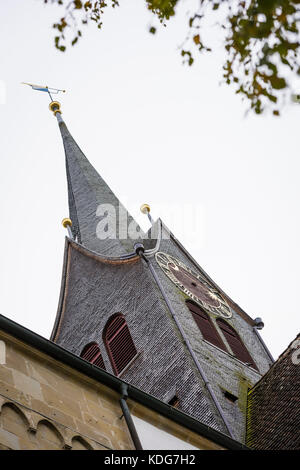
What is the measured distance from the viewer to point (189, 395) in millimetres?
17719

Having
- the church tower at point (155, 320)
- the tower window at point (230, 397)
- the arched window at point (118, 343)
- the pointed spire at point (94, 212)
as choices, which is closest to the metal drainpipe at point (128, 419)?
the church tower at point (155, 320)

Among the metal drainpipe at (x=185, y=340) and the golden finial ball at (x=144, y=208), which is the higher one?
the golden finial ball at (x=144, y=208)

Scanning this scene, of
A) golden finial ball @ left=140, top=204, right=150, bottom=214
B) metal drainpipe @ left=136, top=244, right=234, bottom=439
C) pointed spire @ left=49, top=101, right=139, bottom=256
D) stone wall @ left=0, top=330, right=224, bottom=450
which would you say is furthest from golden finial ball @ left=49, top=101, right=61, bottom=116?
stone wall @ left=0, top=330, right=224, bottom=450

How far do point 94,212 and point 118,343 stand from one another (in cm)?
899

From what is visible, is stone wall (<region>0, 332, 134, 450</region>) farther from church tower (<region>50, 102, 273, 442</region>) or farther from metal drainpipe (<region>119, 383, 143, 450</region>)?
church tower (<region>50, 102, 273, 442</region>)

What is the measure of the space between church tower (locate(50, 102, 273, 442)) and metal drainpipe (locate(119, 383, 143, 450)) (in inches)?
220

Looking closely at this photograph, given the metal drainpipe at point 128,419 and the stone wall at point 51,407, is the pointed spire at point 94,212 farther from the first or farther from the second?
the stone wall at point 51,407

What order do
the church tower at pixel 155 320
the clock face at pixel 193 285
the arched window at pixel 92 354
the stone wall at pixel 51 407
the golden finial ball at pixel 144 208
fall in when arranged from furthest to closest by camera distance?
the golden finial ball at pixel 144 208, the clock face at pixel 193 285, the arched window at pixel 92 354, the church tower at pixel 155 320, the stone wall at pixel 51 407

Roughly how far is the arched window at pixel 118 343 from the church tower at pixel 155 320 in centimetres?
4

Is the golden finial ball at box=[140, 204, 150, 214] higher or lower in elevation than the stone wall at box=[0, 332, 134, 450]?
→ higher

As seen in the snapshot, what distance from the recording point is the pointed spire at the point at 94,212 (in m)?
27.4

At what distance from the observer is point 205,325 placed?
866 inches

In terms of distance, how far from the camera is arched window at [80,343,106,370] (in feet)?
73.4

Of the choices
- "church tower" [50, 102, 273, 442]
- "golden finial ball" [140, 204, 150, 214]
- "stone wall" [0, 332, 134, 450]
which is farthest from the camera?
"golden finial ball" [140, 204, 150, 214]
